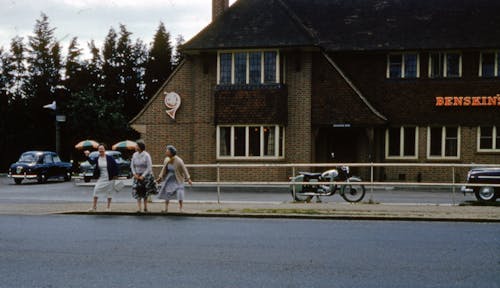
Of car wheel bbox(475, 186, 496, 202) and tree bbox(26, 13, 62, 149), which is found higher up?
tree bbox(26, 13, 62, 149)

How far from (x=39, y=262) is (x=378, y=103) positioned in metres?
23.5

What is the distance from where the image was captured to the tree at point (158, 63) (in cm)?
6725

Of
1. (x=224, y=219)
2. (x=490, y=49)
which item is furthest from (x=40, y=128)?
(x=224, y=219)

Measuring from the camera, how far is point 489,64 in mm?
29391

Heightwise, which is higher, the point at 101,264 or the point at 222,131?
the point at 222,131

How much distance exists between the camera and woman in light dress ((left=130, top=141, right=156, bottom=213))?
15.9m

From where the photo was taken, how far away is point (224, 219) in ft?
48.3

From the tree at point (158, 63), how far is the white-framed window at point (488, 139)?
43100 millimetres

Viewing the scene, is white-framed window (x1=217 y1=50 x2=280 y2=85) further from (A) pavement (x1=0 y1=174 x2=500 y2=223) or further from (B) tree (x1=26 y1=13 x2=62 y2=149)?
(B) tree (x1=26 y1=13 x2=62 y2=149)

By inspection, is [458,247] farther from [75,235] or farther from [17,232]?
[17,232]

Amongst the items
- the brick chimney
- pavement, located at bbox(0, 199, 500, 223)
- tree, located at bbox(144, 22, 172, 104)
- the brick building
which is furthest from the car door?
tree, located at bbox(144, 22, 172, 104)

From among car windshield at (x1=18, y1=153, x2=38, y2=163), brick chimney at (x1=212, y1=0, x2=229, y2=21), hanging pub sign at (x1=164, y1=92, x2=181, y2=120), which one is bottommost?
car windshield at (x1=18, y1=153, x2=38, y2=163)

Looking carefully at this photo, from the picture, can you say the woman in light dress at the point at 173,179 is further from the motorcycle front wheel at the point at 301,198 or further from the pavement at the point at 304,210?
the motorcycle front wheel at the point at 301,198

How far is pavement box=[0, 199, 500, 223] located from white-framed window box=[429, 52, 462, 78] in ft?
45.3
